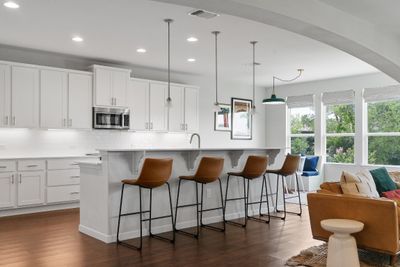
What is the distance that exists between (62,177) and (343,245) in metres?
4.85

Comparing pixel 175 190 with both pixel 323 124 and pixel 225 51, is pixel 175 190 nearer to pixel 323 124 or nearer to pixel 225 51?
pixel 225 51

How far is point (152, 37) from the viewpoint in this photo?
5.76m

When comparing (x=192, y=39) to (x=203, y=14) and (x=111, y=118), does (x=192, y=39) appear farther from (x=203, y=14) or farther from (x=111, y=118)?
(x=111, y=118)

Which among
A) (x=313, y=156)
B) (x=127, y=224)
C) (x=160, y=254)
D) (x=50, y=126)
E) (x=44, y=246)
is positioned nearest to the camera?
(x=160, y=254)

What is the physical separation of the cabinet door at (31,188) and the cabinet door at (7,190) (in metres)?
0.10

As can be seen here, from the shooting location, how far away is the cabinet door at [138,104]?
25.1 ft

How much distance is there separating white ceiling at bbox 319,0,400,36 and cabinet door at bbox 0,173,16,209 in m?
5.23

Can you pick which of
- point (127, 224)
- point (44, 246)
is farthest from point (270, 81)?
point (44, 246)

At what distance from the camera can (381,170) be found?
5.45 metres


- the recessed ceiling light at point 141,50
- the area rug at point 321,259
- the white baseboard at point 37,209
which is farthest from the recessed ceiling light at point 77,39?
the area rug at point 321,259

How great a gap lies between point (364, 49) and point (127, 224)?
12.3 feet

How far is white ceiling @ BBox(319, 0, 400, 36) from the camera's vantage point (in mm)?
4293

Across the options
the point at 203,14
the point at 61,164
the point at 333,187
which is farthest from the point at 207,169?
the point at 61,164

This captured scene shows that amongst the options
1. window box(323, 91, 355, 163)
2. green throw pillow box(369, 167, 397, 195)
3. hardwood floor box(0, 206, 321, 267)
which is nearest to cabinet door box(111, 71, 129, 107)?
hardwood floor box(0, 206, 321, 267)
